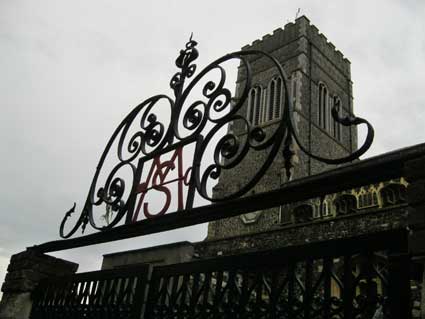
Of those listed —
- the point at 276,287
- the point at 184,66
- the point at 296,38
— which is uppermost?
the point at 296,38

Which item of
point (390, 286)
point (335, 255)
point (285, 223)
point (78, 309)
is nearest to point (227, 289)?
point (335, 255)

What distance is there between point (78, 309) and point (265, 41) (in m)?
26.0

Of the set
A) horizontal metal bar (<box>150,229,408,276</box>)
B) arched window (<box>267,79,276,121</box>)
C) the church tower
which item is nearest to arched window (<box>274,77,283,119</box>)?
the church tower

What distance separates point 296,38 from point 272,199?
25254 mm

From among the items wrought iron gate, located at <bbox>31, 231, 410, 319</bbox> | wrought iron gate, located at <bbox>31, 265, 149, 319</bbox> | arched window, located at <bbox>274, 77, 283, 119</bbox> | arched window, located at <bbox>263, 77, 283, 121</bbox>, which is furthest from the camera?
arched window, located at <bbox>263, 77, 283, 121</bbox>

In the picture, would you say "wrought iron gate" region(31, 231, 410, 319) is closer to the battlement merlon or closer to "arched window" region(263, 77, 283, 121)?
"arched window" region(263, 77, 283, 121)

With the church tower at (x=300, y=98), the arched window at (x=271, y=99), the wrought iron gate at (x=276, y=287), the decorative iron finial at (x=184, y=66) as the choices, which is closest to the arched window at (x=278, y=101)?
the church tower at (x=300, y=98)

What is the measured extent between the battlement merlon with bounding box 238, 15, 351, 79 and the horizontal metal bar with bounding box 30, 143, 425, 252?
77.0 ft

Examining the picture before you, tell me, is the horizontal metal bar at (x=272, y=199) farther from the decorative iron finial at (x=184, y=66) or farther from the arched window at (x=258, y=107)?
the arched window at (x=258, y=107)

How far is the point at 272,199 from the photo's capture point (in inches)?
102

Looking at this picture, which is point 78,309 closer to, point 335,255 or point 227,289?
point 227,289

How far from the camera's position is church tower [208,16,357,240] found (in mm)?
21969

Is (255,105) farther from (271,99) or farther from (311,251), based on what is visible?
(311,251)

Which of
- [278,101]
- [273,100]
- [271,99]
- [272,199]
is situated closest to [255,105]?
[271,99]
